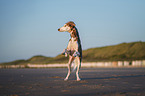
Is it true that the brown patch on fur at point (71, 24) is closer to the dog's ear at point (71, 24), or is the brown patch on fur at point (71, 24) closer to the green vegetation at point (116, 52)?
the dog's ear at point (71, 24)

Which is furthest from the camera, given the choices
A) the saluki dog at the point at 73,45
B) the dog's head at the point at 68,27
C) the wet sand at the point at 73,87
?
the dog's head at the point at 68,27

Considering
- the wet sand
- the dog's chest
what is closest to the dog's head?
the dog's chest

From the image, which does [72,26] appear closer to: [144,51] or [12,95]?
[12,95]

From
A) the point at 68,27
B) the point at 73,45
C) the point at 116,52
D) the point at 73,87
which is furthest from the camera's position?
the point at 116,52

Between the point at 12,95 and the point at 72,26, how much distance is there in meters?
5.85

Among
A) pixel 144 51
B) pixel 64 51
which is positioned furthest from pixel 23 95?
pixel 144 51

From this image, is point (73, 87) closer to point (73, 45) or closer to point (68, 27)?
point (73, 45)

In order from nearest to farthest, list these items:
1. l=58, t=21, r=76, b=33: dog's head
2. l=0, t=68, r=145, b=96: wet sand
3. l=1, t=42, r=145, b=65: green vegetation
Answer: l=0, t=68, r=145, b=96: wet sand < l=58, t=21, r=76, b=33: dog's head < l=1, t=42, r=145, b=65: green vegetation

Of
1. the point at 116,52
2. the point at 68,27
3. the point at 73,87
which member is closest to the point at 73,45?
the point at 68,27

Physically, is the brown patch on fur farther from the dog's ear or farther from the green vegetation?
the green vegetation

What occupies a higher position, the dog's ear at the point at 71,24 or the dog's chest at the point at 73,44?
the dog's ear at the point at 71,24

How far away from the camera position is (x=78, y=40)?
34.6 ft

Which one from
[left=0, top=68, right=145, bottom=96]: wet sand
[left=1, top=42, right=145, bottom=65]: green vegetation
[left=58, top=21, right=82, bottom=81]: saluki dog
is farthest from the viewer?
[left=1, top=42, right=145, bottom=65]: green vegetation

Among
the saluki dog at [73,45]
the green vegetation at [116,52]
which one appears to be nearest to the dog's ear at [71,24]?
the saluki dog at [73,45]
